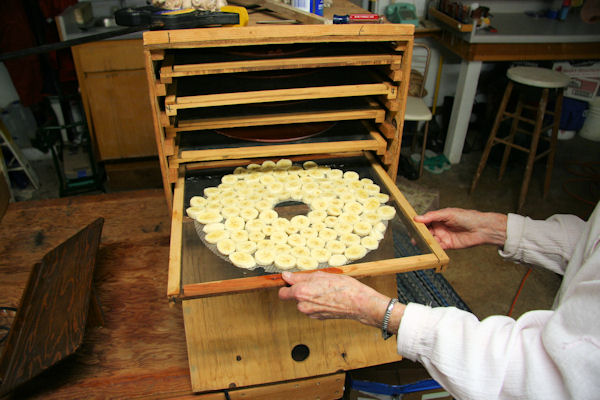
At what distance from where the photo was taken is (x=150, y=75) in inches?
57.6

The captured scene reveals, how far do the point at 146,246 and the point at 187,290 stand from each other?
1137mm

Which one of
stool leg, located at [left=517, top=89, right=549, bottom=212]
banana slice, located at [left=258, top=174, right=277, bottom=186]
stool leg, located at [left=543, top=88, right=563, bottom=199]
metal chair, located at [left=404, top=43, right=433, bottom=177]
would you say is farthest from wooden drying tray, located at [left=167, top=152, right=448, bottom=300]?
stool leg, located at [left=543, top=88, right=563, bottom=199]

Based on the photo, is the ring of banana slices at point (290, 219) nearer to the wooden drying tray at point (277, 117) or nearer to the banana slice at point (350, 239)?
the banana slice at point (350, 239)

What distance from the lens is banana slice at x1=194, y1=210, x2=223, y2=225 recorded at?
1648 millimetres

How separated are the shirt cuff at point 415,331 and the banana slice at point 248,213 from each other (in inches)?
29.2

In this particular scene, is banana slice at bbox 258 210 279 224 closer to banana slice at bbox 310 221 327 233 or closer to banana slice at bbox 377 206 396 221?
banana slice at bbox 310 221 327 233

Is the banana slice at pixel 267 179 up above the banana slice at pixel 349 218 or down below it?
above

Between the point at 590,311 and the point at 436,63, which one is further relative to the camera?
the point at 436,63

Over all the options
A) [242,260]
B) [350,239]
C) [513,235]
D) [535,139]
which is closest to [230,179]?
[242,260]

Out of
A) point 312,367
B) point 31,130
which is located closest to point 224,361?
point 312,367

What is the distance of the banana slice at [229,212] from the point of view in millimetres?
1723

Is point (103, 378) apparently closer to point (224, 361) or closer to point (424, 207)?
point (224, 361)

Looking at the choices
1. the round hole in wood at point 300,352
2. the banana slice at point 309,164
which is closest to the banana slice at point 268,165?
the banana slice at point 309,164

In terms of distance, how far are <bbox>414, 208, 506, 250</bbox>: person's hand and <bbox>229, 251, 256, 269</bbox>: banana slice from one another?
741 mm
